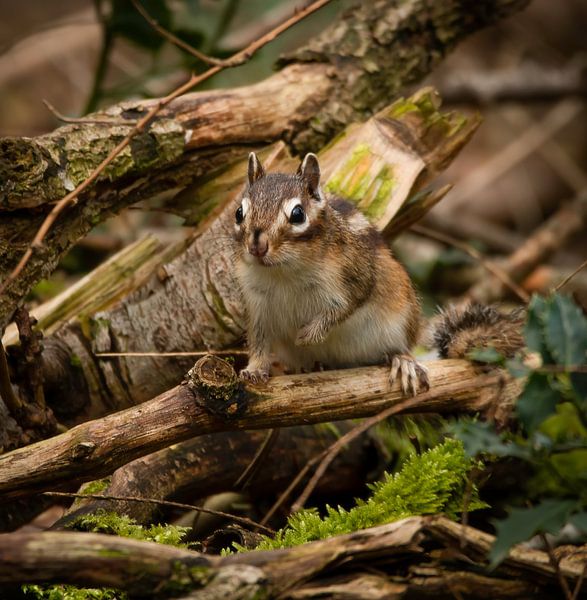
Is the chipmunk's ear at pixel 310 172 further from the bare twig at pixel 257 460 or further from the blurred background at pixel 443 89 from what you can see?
the blurred background at pixel 443 89

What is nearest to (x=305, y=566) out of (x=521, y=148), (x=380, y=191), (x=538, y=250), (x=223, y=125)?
(x=380, y=191)

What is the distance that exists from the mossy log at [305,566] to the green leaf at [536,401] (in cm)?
41

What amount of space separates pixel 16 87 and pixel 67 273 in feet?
17.6

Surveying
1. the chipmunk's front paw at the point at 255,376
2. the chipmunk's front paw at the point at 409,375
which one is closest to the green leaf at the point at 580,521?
the chipmunk's front paw at the point at 409,375

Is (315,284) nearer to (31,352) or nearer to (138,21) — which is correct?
(31,352)

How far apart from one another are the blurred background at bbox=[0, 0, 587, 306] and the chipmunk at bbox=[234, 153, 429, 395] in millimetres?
2105

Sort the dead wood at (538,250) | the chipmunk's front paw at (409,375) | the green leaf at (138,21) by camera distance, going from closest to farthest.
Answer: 1. the chipmunk's front paw at (409,375)
2. the green leaf at (138,21)
3. the dead wood at (538,250)

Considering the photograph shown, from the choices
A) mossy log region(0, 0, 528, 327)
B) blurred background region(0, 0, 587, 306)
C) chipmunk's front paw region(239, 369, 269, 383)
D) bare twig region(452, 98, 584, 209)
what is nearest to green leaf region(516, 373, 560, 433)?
chipmunk's front paw region(239, 369, 269, 383)

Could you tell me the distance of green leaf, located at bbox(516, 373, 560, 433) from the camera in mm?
2367

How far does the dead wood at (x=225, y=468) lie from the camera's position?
134 inches

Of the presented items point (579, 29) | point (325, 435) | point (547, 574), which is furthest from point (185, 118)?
point (579, 29)

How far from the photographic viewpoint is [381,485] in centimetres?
330

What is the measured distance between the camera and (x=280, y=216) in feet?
11.1

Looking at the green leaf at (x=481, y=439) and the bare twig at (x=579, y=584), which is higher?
the green leaf at (x=481, y=439)
